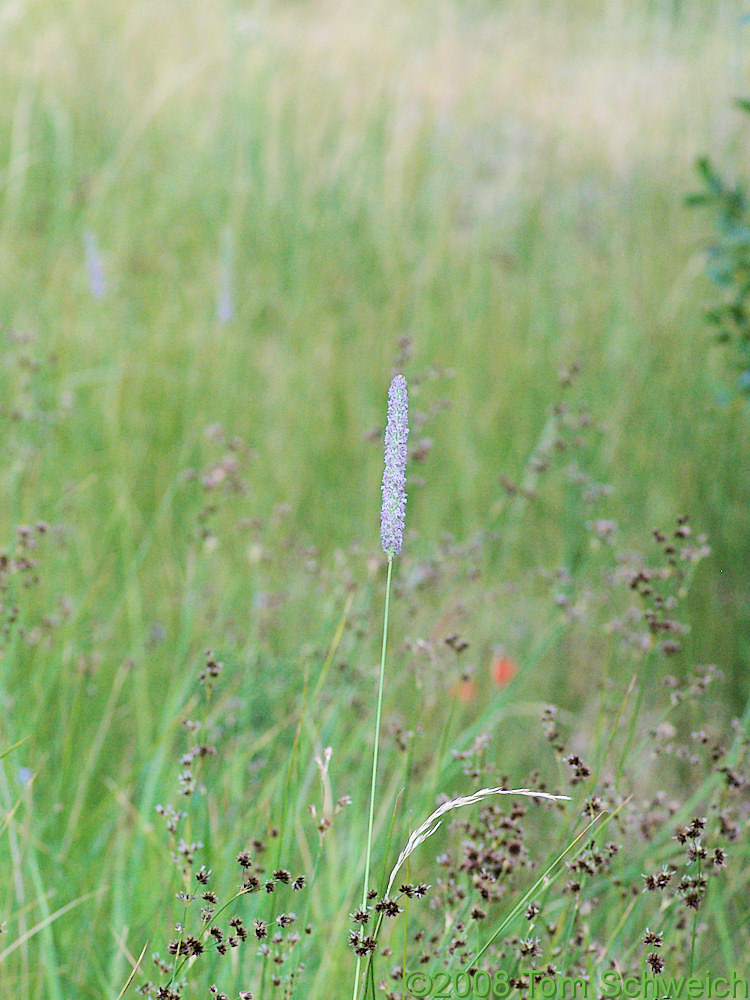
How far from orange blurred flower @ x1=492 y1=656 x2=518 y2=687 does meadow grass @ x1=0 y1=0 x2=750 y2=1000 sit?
79 mm

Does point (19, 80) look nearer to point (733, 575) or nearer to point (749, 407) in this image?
point (749, 407)

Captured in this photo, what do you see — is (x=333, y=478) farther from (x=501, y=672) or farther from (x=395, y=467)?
(x=395, y=467)

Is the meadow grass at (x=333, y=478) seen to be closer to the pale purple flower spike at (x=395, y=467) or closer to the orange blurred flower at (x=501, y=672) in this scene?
the orange blurred flower at (x=501, y=672)

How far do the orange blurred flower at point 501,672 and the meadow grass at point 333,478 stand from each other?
0.08 metres

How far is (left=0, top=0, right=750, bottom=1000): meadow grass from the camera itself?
66.3 inches

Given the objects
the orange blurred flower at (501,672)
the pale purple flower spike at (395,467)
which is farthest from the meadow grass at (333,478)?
the pale purple flower spike at (395,467)

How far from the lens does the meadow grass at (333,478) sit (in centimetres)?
168

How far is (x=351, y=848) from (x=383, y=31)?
21.7 feet

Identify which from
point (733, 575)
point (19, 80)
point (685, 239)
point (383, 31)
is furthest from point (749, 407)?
point (383, 31)

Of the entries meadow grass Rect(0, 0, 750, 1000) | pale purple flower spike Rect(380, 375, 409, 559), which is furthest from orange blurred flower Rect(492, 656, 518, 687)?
pale purple flower spike Rect(380, 375, 409, 559)

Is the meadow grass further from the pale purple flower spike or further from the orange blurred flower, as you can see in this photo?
the pale purple flower spike

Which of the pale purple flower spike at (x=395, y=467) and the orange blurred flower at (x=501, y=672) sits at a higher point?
the pale purple flower spike at (x=395, y=467)

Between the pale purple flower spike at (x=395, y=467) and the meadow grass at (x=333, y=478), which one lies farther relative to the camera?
the meadow grass at (x=333, y=478)

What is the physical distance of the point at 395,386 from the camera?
0.97m
